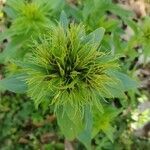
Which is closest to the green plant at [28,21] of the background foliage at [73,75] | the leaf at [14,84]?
the background foliage at [73,75]

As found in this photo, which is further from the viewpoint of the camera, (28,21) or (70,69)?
(28,21)

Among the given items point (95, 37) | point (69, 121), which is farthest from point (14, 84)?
point (95, 37)

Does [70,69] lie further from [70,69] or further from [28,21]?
[28,21]

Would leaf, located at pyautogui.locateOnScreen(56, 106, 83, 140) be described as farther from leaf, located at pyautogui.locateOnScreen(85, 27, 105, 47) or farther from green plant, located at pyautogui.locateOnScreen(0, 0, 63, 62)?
green plant, located at pyautogui.locateOnScreen(0, 0, 63, 62)

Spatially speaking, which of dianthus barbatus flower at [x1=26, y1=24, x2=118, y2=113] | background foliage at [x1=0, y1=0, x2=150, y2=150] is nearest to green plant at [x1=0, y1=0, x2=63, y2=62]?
background foliage at [x1=0, y1=0, x2=150, y2=150]

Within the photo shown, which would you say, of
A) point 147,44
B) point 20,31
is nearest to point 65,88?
point 20,31

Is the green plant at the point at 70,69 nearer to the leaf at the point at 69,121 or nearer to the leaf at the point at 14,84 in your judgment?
the leaf at the point at 69,121
